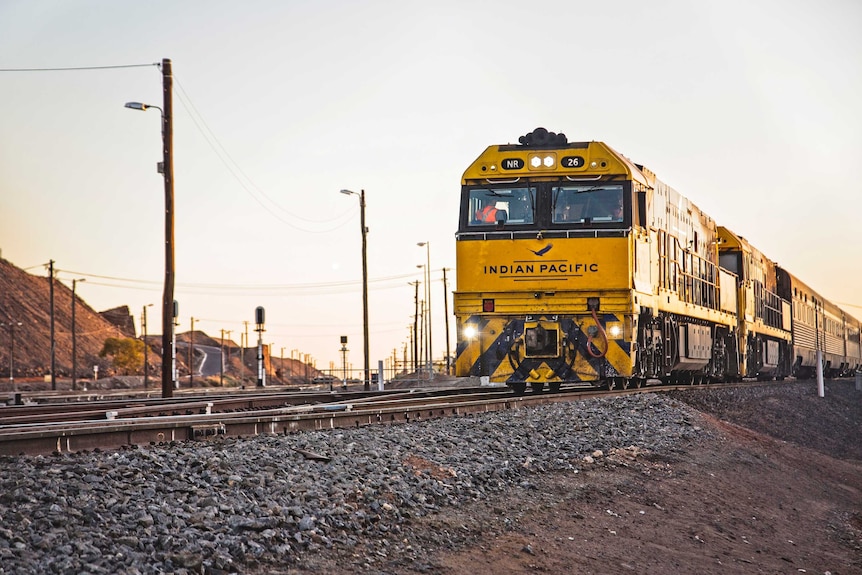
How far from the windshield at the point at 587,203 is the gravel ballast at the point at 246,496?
21.2 feet

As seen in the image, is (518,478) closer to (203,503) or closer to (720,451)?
(203,503)

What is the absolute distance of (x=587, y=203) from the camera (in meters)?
17.1

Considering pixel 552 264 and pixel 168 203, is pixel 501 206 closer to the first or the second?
pixel 552 264

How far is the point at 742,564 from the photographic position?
30.1 feet

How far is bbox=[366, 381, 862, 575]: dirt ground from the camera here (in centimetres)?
786

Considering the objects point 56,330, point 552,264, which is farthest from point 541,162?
point 56,330

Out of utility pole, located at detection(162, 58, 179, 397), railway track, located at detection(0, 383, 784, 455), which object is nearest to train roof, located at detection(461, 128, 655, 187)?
railway track, located at detection(0, 383, 784, 455)

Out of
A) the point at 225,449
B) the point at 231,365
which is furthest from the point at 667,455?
the point at 231,365

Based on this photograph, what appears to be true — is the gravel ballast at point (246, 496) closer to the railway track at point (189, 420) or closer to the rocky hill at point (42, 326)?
the railway track at point (189, 420)

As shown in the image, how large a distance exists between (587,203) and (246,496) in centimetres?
1109

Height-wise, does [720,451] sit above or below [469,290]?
below

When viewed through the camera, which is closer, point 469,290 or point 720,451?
Result: point 720,451

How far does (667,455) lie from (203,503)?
771cm

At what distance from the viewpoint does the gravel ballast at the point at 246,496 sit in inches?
233
